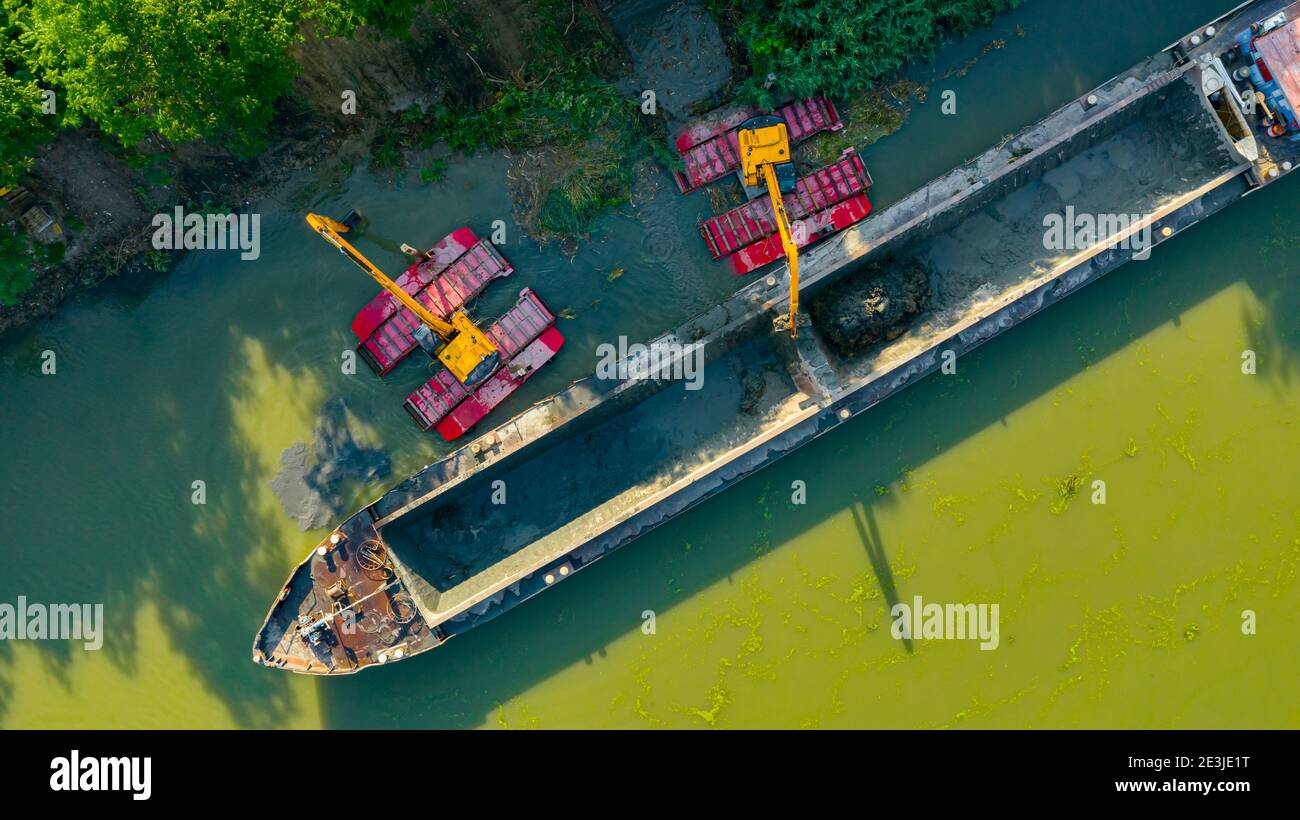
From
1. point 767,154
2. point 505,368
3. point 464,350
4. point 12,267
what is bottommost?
point 505,368

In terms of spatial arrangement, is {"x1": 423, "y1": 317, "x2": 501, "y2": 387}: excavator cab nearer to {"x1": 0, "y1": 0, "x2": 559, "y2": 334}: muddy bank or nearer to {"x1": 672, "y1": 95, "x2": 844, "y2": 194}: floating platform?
{"x1": 0, "y1": 0, "x2": 559, "y2": 334}: muddy bank

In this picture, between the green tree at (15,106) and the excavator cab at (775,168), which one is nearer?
the green tree at (15,106)

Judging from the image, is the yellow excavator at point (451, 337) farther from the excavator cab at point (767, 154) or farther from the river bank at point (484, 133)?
the excavator cab at point (767, 154)

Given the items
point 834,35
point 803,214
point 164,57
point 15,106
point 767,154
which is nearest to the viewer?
point 164,57

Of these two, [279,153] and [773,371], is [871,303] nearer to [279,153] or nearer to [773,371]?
[773,371]

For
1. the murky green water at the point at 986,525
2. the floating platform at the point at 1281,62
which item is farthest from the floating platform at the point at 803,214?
the floating platform at the point at 1281,62

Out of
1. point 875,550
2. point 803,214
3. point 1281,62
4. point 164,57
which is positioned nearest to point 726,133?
point 803,214
